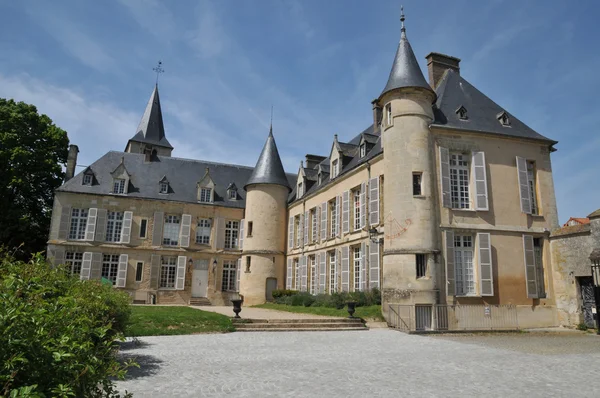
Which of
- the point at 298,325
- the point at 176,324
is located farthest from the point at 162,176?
the point at 298,325

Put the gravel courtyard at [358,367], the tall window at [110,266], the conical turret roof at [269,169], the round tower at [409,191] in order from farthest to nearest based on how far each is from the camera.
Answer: the conical turret roof at [269,169] → the tall window at [110,266] → the round tower at [409,191] → the gravel courtyard at [358,367]

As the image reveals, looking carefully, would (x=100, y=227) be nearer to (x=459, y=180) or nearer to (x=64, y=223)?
(x=64, y=223)

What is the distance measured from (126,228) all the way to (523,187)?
2125 cm

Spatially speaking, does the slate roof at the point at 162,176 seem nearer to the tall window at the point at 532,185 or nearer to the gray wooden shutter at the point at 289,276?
the gray wooden shutter at the point at 289,276

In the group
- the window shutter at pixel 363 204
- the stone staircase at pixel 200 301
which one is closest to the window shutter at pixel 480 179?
the window shutter at pixel 363 204

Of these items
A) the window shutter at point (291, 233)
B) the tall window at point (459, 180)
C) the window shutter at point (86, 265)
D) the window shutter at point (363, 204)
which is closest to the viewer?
the tall window at point (459, 180)

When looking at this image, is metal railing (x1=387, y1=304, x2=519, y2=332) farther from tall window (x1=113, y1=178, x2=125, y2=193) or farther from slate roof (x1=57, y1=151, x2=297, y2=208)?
tall window (x1=113, y1=178, x2=125, y2=193)

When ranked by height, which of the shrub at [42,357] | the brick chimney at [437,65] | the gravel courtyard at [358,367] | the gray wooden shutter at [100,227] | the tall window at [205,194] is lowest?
the gravel courtyard at [358,367]

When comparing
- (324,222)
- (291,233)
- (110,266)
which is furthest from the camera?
(291,233)

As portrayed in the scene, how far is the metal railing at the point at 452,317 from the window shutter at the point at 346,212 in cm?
603

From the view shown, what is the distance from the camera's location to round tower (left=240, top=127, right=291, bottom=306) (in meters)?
24.6

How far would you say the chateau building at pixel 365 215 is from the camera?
14.3 metres

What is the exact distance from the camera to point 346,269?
18422 millimetres

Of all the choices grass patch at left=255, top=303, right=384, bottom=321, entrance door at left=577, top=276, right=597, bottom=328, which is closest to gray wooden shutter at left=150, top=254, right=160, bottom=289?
grass patch at left=255, top=303, right=384, bottom=321
